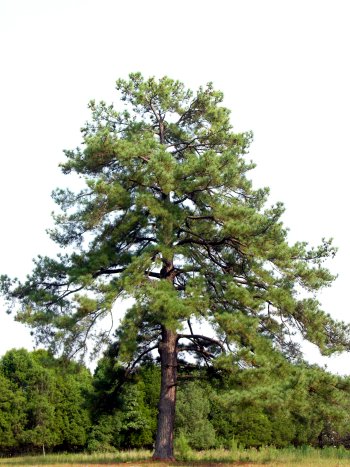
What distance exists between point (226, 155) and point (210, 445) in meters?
25.2

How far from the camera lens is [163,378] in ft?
68.7

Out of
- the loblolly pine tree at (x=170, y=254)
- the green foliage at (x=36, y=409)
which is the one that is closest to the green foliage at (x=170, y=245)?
the loblolly pine tree at (x=170, y=254)

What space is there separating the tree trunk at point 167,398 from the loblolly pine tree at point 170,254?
0.11 ft

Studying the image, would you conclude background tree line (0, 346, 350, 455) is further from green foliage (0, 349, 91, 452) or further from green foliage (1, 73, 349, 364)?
green foliage (1, 73, 349, 364)

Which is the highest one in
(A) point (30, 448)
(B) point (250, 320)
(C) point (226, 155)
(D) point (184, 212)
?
(C) point (226, 155)

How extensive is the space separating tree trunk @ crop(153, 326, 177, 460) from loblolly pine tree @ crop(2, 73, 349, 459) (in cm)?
3

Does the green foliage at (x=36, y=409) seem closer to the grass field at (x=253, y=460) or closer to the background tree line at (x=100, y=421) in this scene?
the background tree line at (x=100, y=421)

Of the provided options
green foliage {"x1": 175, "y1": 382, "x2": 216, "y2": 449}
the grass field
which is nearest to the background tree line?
green foliage {"x1": 175, "y1": 382, "x2": 216, "y2": 449}

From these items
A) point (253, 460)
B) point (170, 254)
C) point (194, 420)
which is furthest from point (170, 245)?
point (194, 420)

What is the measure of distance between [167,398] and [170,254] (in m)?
4.65

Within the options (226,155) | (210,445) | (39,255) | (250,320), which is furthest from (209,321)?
(210,445)

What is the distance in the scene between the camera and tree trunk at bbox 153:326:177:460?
66.3 feet

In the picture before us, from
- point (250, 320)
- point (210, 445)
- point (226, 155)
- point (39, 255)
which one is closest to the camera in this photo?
point (250, 320)

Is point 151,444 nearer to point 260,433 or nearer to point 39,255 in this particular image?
point 260,433
